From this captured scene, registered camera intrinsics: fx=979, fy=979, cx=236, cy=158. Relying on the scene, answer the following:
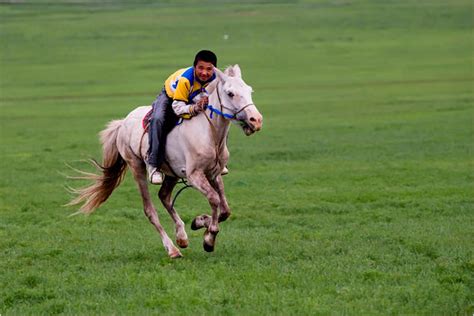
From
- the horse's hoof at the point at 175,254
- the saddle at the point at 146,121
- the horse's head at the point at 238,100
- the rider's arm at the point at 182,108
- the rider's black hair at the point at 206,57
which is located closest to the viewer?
the horse's head at the point at 238,100

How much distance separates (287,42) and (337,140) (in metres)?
44.2

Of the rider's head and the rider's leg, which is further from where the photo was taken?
the rider's leg

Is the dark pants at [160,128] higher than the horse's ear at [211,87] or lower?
lower

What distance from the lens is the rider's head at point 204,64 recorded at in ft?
32.1

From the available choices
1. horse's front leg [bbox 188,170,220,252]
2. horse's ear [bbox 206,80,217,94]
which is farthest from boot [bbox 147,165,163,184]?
horse's ear [bbox 206,80,217,94]

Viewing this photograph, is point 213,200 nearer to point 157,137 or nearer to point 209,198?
point 209,198

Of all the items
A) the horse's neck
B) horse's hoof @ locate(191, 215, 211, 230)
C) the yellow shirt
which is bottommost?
horse's hoof @ locate(191, 215, 211, 230)

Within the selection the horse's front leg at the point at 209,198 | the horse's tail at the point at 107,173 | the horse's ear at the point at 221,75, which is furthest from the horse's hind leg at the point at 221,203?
the horse's tail at the point at 107,173

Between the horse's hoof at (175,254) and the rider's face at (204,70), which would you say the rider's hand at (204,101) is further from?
the horse's hoof at (175,254)

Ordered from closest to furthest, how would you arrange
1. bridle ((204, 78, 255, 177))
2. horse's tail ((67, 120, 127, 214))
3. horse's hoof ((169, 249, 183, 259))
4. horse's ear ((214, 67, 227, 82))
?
bridle ((204, 78, 255, 177)) → horse's ear ((214, 67, 227, 82)) → horse's hoof ((169, 249, 183, 259)) → horse's tail ((67, 120, 127, 214))

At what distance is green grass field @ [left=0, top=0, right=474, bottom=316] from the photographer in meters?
8.13

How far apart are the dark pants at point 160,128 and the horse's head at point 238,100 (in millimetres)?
778

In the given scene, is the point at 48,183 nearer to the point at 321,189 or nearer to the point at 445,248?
the point at 321,189

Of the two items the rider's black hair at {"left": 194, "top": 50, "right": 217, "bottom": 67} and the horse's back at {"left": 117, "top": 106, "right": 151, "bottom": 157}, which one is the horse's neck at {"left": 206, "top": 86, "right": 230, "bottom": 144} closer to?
the rider's black hair at {"left": 194, "top": 50, "right": 217, "bottom": 67}
